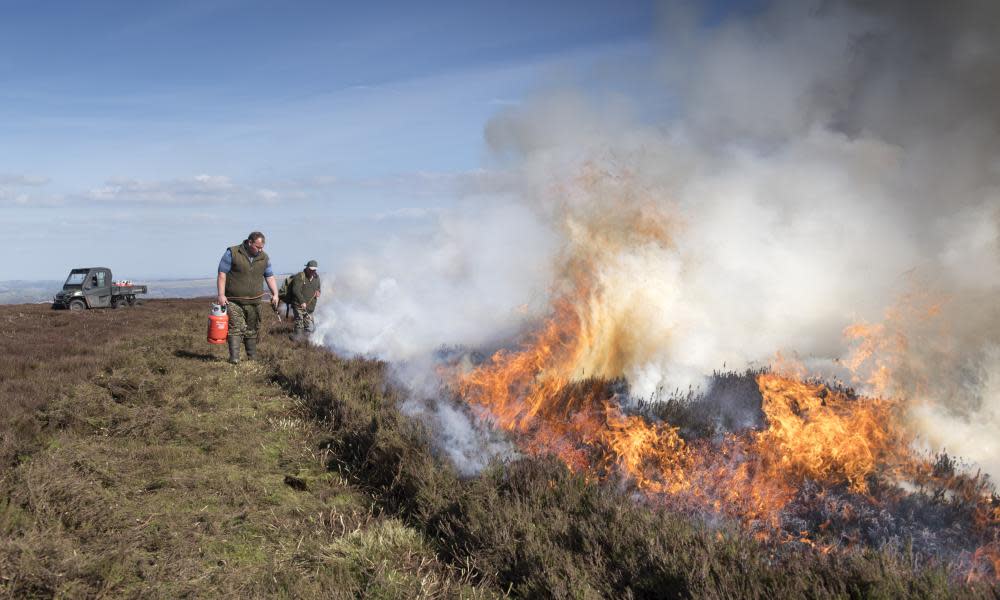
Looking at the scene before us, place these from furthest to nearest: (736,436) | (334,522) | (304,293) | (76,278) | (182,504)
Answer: (76,278), (304,293), (736,436), (182,504), (334,522)

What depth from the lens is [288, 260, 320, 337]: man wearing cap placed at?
15.9 meters

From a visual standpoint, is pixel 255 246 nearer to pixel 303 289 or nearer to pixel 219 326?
pixel 219 326

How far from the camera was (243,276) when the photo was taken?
1078 centimetres

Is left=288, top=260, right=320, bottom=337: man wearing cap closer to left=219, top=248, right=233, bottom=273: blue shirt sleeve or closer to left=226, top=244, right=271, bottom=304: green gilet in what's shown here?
left=226, top=244, right=271, bottom=304: green gilet

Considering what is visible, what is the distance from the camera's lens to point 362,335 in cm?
1402

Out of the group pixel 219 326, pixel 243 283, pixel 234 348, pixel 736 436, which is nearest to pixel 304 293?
pixel 234 348

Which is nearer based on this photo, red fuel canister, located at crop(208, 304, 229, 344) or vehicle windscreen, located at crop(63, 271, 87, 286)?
red fuel canister, located at crop(208, 304, 229, 344)

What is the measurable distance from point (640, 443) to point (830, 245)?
8.30 metres

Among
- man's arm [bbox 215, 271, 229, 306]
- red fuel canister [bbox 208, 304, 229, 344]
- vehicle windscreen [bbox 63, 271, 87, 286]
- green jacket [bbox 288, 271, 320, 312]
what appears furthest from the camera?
vehicle windscreen [bbox 63, 271, 87, 286]

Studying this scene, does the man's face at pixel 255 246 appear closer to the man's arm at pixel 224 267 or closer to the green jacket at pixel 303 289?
the man's arm at pixel 224 267

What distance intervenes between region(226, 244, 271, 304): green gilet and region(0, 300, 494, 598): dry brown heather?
1916 millimetres

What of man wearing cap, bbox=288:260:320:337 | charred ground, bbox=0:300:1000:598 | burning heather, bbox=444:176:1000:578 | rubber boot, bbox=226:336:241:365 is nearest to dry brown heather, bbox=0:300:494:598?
charred ground, bbox=0:300:1000:598

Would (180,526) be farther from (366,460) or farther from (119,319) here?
(119,319)

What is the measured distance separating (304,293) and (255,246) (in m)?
5.67
